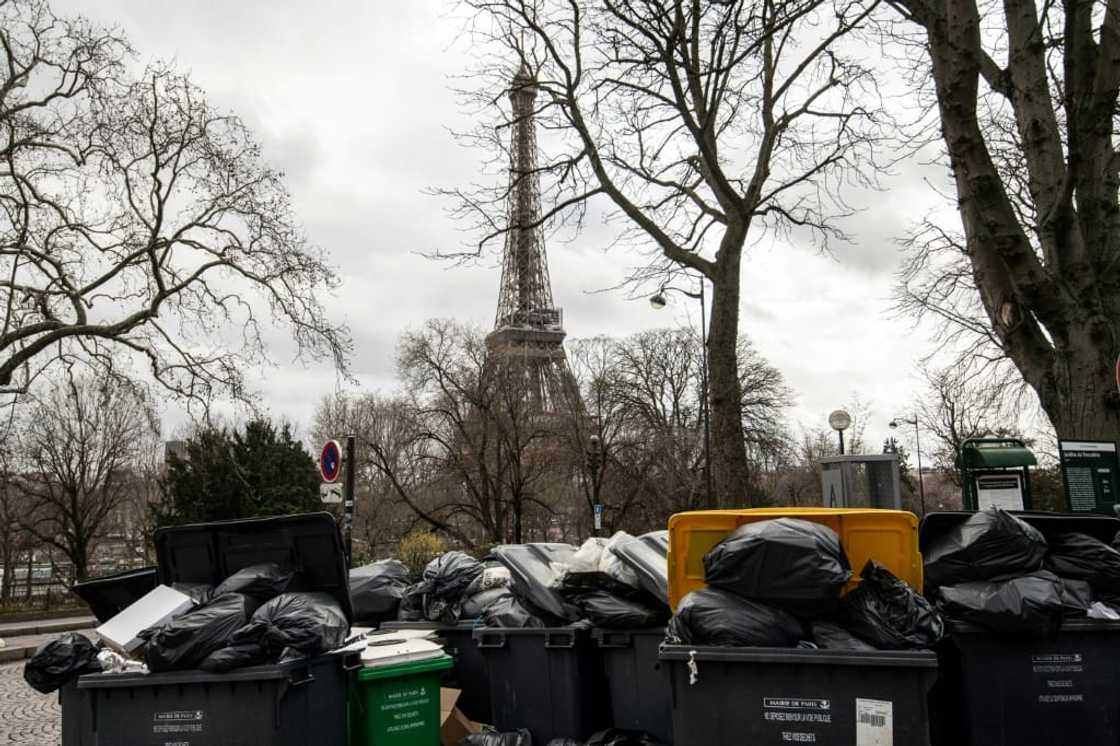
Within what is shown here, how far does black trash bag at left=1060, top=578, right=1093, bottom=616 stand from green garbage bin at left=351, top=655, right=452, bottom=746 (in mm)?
3283

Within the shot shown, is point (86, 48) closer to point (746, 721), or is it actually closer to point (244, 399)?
point (244, 399)

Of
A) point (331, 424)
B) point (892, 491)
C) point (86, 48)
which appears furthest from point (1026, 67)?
point (331, 424)

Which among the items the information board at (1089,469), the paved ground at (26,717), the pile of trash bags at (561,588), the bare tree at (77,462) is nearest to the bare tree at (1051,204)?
the information board at (1089,469)

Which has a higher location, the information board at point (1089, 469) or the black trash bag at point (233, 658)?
the information board at point (1089, 469)

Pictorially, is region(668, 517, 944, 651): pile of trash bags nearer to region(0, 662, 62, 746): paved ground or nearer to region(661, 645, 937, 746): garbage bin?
region(661, 645, 937, 746): garbage bin

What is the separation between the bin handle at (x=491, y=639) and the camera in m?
5.65

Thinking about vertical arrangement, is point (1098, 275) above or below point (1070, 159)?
below

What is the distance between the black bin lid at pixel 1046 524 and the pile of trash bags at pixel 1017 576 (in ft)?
0.15

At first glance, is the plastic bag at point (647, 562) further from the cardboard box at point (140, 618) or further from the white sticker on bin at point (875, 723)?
the cardboard box at point (140, 618)

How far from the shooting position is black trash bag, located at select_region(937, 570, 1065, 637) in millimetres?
4332

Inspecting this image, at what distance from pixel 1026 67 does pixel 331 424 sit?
42.7 meters

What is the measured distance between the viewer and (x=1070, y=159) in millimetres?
8523

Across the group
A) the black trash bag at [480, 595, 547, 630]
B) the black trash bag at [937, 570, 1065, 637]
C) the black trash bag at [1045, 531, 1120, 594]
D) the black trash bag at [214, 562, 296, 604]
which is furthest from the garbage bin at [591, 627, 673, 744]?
the black trash bag at [1045, 531, 1120, 594]

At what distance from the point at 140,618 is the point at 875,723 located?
387 cm
